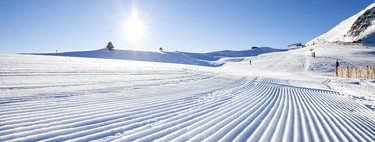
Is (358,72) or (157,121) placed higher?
(157,121)

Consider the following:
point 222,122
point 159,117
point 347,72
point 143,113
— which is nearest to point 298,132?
point 222,122

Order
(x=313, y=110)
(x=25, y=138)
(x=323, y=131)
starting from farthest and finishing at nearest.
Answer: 1. (x=313, y=110)
2. (x=323, y=131)
3. (x=25, y=138)

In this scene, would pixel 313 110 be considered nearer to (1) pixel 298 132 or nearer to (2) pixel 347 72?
(1) pixel 298 132

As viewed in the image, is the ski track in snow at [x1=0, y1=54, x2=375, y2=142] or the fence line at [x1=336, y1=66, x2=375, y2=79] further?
the fence line at [x1=336, y1=66, x2=375, y2=79]

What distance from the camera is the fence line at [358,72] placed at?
86.6 ft

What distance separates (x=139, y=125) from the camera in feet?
18.1

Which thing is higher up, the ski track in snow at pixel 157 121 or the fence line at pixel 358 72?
the ski track in snow at pixel 157 121

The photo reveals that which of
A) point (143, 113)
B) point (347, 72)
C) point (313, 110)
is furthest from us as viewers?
point (347, 72)

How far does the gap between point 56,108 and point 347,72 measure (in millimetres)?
31180

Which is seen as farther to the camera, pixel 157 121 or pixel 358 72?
pixel 358 72

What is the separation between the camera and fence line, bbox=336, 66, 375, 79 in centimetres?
2639

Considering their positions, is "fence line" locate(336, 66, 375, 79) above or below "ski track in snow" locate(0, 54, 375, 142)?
below

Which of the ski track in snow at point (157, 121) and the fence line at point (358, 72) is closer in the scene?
the ski track in snow at point (157, 121)

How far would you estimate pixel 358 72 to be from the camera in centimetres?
2852
